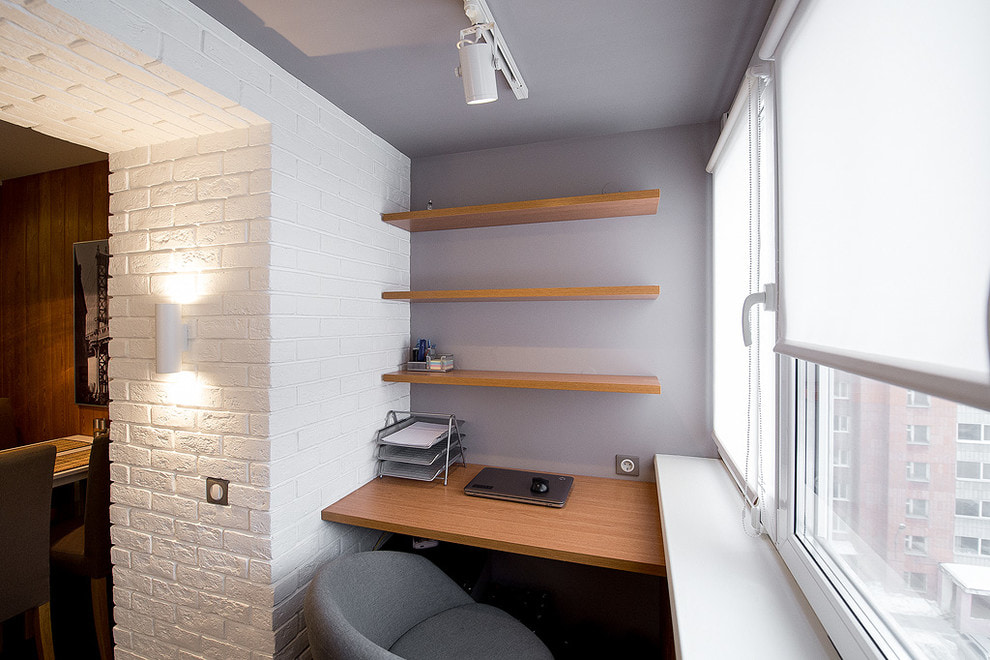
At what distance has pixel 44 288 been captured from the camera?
2.88m

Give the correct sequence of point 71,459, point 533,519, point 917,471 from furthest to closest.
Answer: point 71,459 → point 533,519 → point 917,471

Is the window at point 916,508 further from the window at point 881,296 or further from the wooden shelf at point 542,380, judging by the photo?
the wooden shelf at point 542,380

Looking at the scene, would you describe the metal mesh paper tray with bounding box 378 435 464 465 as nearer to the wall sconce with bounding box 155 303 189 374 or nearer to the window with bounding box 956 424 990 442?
the wall sconce with bounding box 155 303 189 374

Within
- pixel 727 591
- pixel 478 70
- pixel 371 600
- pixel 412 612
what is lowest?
pixel 412 612

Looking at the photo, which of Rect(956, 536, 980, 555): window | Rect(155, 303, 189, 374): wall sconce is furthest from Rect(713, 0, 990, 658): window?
Rect(155, 303, 189, 374): wall sconce

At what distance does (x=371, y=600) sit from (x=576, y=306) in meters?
1.40

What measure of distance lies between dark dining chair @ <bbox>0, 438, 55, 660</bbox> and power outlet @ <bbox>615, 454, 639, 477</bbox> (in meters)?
2.37

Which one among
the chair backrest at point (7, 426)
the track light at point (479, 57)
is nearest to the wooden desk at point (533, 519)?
the track light at point (479, 57)

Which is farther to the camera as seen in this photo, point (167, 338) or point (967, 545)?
point (167, 338)

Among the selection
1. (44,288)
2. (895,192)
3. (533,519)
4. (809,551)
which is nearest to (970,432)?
(895,192)

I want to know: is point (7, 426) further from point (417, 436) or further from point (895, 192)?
point (895, 192)

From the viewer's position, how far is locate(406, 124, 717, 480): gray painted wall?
192cm

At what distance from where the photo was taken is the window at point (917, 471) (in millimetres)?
615

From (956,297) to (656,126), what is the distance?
1731 mm
